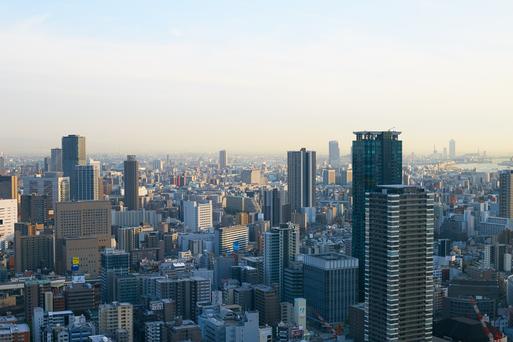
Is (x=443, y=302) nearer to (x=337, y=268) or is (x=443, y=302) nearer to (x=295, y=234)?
(x=337, y=268)

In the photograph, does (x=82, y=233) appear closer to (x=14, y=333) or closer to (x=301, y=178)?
(x=14, y=333)

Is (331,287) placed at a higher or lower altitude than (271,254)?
lower

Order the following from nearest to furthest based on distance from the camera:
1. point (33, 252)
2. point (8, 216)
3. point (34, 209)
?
point (33, 252), point (8, 216), point (34, 209)

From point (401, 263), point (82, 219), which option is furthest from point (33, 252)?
point (401, 263)

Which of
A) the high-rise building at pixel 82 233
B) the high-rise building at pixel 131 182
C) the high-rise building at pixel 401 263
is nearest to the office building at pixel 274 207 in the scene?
the high-rise building at pixel 131 182

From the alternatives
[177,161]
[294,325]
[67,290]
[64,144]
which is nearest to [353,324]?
[294,325]

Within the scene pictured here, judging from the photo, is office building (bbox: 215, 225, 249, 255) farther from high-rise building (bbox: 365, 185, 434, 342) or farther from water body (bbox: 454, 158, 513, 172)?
high-rise building (bbox: 365, 185, 434, 342)

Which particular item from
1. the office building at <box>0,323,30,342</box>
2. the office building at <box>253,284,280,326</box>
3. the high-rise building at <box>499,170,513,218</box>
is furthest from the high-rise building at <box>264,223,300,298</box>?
the high-rise building at <box>499,170,513,218</box>
